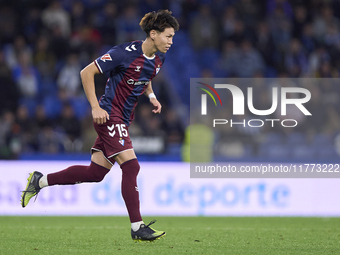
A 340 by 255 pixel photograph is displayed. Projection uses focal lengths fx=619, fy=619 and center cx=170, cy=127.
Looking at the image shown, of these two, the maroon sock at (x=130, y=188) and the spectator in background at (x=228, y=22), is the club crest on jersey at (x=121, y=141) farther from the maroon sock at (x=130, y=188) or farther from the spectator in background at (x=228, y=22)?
the spectator in background at (x=228, y=22)

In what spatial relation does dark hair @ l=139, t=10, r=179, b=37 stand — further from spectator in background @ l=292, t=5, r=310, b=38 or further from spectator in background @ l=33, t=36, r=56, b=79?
spectator in background @ l=292, t=5, r=310, b=38

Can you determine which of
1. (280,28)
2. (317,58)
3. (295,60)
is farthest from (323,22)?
(295,60)

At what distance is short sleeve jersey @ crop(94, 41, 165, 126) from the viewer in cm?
583

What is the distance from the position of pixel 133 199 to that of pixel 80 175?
69 cm

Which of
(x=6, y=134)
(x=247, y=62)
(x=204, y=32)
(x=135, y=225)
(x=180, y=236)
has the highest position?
(x=204, y=32)

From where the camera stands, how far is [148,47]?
5906mm

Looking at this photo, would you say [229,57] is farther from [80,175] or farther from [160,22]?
[80,175]

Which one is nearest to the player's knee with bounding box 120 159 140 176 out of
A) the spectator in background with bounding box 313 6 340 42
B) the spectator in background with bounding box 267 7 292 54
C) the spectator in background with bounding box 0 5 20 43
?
the spectator in background with bounding box 0 5 20 43

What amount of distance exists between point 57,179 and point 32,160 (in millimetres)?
4678

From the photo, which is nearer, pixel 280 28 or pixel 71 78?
pixel 71 78

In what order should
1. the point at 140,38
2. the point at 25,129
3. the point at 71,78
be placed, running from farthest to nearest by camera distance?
the point at 140,38
the point at 71,78
the point at 25,129

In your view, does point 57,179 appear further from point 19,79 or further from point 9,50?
point 9,50

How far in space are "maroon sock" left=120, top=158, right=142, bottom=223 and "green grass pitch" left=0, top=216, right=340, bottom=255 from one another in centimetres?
34

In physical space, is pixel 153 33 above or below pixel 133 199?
above
